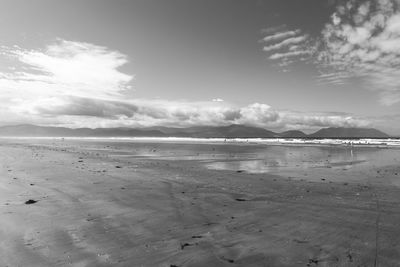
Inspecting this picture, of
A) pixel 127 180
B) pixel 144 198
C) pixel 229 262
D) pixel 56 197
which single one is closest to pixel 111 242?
pixel 229 262

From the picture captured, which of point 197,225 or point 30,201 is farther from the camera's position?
point 30,201

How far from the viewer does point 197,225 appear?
22.2 ft

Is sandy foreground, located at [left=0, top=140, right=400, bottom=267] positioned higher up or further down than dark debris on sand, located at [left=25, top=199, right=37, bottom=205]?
further down

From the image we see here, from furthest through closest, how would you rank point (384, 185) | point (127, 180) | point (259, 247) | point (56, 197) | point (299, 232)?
1. point (127, 180)
2. point (384, 185)
3. point (56, 197)
4. point (299, 232)
5. point (259, 247)

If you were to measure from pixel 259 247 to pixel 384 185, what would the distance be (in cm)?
1028

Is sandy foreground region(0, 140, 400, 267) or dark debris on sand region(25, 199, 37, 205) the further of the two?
dark debris on sand region(25, 199, 37, 205)

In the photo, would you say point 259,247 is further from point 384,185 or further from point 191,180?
point 384,185

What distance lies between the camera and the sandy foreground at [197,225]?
4957 millimetres

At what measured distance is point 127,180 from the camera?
13.4m

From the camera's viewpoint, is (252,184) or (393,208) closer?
(393,208)

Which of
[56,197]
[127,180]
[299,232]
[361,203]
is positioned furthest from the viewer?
[127,180]

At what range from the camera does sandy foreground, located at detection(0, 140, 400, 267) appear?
496 centimetres

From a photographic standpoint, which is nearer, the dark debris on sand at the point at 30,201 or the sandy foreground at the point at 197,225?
the sandy foreground at the point at 197,225

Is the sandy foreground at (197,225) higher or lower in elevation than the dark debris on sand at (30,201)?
lower
